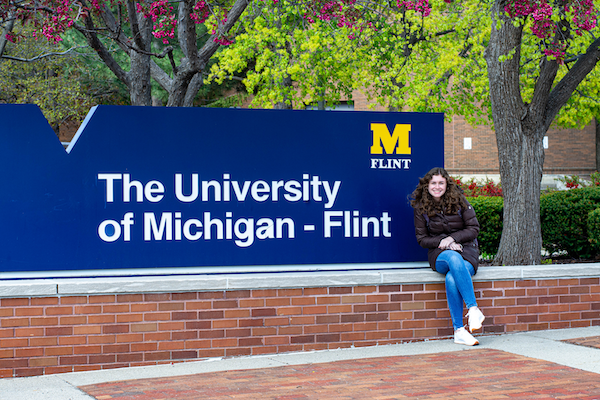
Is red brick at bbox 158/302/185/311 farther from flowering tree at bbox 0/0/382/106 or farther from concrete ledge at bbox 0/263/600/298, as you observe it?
flowering tree at bbox 0/0/382/106

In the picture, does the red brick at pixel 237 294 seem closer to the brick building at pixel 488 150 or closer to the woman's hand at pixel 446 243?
the woman's hand at pixel 446 243

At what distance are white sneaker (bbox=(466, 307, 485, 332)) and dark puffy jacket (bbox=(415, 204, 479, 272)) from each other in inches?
16.8

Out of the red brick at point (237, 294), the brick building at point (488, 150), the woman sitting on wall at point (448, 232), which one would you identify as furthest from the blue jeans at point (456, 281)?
the brick building at point (488, 150)

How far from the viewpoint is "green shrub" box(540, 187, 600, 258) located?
350 inches

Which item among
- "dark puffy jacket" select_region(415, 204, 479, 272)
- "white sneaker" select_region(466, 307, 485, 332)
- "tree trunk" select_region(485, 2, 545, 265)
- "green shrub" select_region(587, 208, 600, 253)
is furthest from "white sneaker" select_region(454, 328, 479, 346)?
"green shrub" select_region(587, 208, 600, 253)

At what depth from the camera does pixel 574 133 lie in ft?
93.4

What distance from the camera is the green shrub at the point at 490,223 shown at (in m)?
9.69

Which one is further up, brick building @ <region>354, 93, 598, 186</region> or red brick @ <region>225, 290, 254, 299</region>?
brick building @ <region>354, 93, 598, 186</region>

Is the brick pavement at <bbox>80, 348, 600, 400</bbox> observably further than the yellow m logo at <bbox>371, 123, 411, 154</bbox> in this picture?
No

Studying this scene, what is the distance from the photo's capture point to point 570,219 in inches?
353

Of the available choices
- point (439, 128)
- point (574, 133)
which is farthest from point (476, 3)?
point (574, 133)

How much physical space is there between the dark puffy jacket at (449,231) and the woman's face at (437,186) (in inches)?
6.9

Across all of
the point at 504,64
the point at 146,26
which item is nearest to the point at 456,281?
the point at 504,64

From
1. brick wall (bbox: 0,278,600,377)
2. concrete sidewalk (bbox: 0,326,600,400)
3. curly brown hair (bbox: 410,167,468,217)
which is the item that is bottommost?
concrete sidewalk (bbox: 0,326,600,400)
